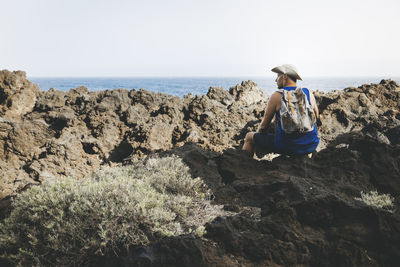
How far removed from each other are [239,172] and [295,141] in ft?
3.74

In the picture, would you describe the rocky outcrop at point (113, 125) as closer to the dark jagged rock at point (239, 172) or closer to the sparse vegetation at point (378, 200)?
the dark jagged rock at point (239, 172)

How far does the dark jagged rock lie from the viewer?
9.58 ft

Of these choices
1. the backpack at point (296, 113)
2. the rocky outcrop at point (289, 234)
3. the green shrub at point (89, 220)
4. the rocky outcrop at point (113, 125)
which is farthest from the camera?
the rocky outcrop at point (113, 125)

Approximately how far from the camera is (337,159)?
507 centimetres

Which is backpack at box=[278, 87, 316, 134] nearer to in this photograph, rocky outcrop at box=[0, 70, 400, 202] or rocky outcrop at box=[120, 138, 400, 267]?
rocky outcrop at box=[120, 138, 400, 267]

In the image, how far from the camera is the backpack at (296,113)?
16.1 ft

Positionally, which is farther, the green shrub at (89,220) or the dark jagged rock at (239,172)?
the green shrub at (89,220)

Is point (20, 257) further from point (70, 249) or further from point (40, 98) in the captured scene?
point (40, 98)

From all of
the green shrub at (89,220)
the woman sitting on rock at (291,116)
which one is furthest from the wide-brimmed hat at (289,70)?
the green shrub at (89,220)

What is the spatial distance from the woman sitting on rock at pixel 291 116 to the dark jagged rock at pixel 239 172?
11.2 inches

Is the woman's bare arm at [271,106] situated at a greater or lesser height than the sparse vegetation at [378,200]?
greater

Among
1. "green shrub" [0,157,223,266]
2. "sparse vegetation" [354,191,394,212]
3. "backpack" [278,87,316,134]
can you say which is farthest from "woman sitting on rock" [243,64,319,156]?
"green shrub" [0,157,223,266]

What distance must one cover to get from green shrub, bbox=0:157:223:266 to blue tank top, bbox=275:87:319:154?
1817mm

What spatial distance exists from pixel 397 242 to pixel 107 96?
11.1 meters
